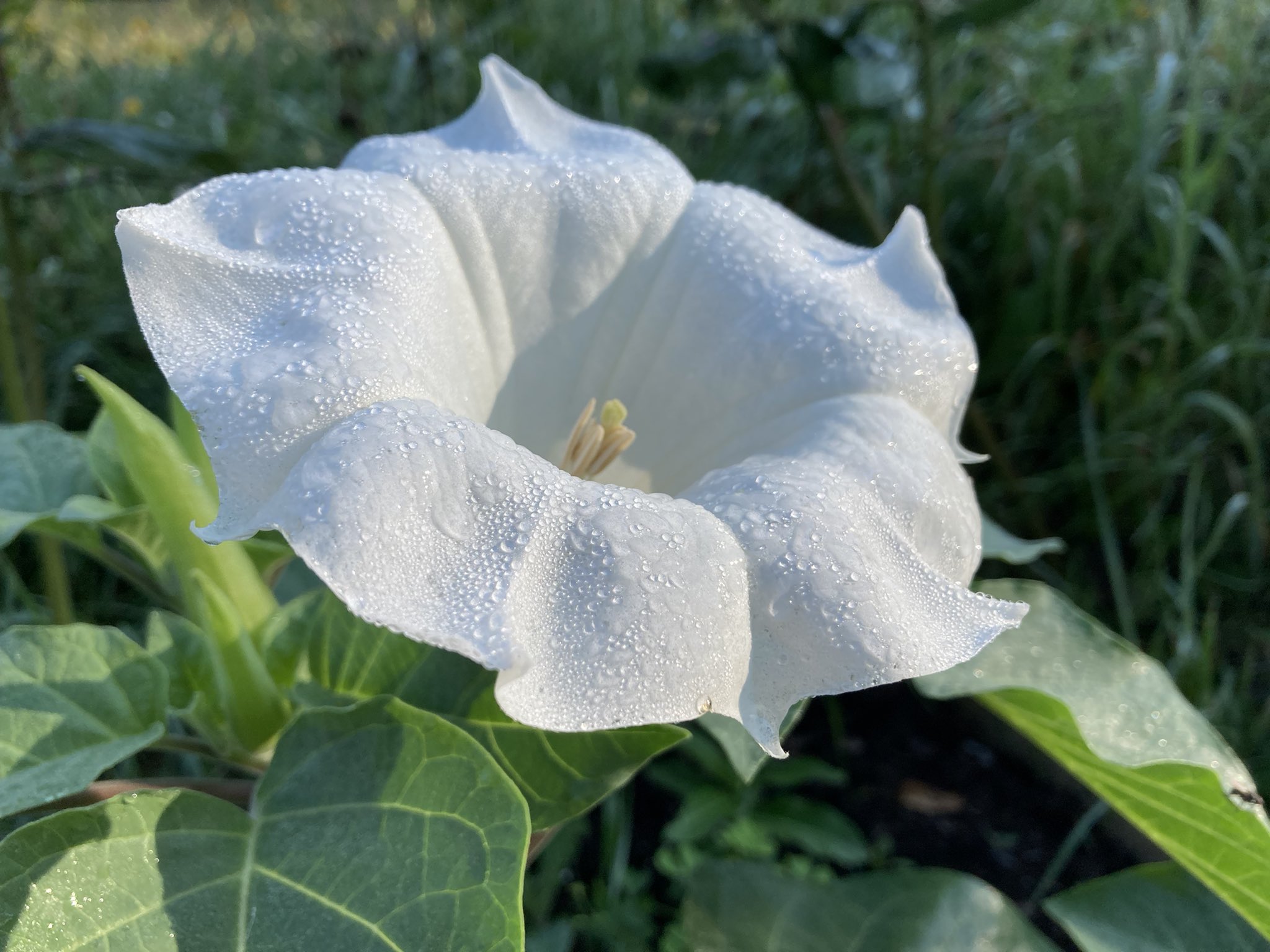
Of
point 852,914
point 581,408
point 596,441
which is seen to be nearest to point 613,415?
point 596,441

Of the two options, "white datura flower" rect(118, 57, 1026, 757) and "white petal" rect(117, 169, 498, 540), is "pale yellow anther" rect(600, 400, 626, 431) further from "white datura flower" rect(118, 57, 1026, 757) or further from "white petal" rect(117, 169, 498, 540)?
"white petal" rect(117, 169, 498, 540)

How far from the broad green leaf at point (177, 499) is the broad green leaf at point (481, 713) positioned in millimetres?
71

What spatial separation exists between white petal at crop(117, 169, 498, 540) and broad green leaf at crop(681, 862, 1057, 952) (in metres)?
0.61

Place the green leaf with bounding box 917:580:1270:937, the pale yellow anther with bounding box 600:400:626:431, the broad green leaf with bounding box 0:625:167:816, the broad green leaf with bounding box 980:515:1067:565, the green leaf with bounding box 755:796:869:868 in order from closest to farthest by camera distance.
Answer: the broad green leaf with bounding box 0:625:167:816, the green leaf with bounding box 917:580:1270:937, the pale yellow anther with bounding box 600:400:626:431, the broad green leaf with bounding box 980:515:1067:565, the green leaf with bounding box 755:796:869:868

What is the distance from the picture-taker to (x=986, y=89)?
2338mm

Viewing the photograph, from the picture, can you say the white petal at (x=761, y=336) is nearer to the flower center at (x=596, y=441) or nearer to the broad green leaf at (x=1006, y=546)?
the flower center at (x=596, y=441)

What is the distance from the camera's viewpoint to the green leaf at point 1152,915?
982 millimetres

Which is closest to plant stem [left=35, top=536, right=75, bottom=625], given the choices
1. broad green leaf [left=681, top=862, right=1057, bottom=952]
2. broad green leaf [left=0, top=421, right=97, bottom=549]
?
broad green leaf [left=0, top=421, right=97, bottom=549]

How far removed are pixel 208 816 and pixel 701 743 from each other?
72 centimetres

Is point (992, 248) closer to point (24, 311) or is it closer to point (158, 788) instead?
point (24, 311)

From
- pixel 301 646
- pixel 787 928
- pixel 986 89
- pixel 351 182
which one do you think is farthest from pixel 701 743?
pixel 986 89

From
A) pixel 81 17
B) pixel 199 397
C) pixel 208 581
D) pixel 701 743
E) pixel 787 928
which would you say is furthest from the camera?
pixel 81 17

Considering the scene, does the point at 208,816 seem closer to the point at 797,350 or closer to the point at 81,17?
the point at 797,350

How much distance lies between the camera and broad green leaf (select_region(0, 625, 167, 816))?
2.45ft
